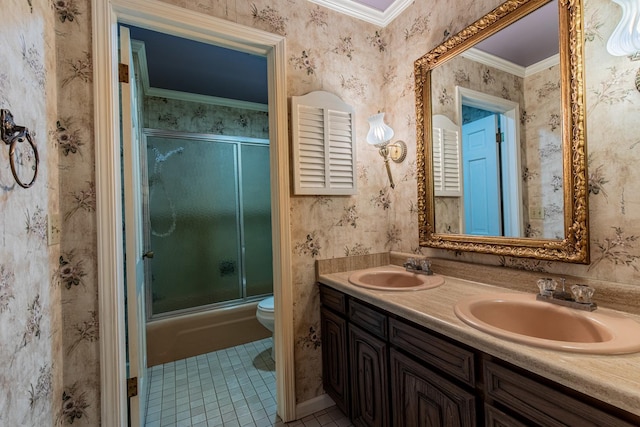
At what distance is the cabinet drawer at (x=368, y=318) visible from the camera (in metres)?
1.20

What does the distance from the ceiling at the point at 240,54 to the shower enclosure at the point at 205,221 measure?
48cm

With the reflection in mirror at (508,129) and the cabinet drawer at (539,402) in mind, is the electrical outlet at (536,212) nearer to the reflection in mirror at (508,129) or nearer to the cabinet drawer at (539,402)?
the reflection in mirror at (508,129)

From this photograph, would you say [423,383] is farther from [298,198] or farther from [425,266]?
[298,198]

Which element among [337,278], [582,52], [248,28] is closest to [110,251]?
[337,278]

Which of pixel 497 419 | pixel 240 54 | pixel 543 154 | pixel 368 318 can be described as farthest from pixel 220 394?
pixel 240 54

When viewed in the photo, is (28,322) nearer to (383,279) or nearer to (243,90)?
(383,279)

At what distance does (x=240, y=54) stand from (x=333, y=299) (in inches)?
75.4

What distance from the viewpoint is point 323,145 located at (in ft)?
5.44

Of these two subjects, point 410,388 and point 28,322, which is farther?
point 410,388

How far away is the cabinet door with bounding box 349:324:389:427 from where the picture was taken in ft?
3.95

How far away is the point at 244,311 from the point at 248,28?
2.33m

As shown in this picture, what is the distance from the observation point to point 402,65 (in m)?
1.79

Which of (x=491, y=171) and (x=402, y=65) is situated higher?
(x=402, y=65)

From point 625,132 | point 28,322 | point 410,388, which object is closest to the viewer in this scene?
point 28,322
